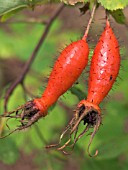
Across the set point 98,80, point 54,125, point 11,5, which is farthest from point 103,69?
point 54,125

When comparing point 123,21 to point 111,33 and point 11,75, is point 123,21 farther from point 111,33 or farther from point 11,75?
point 11,75

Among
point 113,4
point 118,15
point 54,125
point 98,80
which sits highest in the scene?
point 113,4

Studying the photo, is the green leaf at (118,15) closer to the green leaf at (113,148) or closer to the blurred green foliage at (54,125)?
the blurred green foliage at (54,125)

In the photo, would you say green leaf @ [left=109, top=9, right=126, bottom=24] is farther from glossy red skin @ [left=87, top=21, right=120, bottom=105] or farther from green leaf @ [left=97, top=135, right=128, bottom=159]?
green leaf @ [left=97, top=135, right=128, bottom=159]

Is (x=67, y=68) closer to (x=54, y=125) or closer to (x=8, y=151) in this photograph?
(x=8, y=151)

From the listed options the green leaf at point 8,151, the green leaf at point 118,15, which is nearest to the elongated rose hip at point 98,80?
the green leaf at point 118,15

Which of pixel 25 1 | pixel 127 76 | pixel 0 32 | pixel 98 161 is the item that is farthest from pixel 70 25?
pixel 25 1
